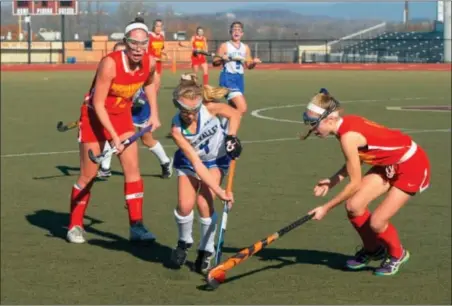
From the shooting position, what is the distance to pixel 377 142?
28.0 feet

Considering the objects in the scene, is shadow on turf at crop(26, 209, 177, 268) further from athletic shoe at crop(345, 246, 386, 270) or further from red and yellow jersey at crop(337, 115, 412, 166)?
red and yellow jersey at crop(337, 115, 412, 166)

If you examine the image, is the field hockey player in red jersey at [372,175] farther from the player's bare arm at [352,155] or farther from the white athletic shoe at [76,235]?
the white athletic shoe at [76,235]

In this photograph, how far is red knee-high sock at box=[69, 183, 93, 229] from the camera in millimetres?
11195

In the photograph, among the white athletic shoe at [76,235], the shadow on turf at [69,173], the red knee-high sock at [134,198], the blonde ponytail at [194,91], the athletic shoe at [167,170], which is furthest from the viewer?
the shadow on turf at [69,173]

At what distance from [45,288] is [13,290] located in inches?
10.7

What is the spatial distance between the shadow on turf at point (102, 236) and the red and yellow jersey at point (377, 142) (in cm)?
233

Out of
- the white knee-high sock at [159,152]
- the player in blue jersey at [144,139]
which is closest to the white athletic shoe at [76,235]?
the player in blue jersey at [144,139]

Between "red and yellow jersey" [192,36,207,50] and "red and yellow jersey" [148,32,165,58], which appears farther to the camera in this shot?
"red and yellow jersey" [192,36,207,50]

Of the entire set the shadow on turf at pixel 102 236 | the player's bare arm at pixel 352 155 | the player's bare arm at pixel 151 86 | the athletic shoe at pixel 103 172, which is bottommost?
the shadow on turf at pixel 102 236

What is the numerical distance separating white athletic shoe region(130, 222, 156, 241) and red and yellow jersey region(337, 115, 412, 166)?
296 cm

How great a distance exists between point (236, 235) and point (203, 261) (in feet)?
5.97

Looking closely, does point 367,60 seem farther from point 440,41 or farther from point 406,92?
point 406,92

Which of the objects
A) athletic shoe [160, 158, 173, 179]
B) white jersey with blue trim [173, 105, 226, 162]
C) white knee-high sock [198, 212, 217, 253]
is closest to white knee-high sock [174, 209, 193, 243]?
white knee-high sock [198, 212, 217, 253]

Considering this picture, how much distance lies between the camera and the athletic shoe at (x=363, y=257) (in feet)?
31.4
